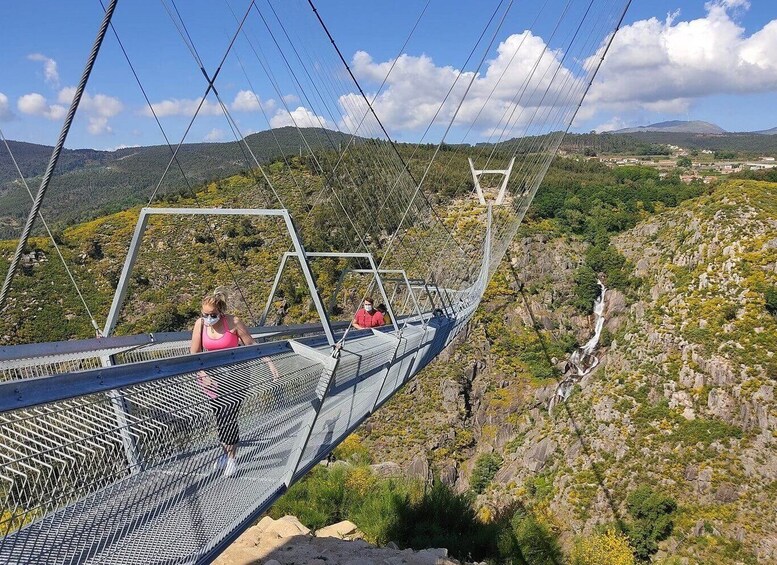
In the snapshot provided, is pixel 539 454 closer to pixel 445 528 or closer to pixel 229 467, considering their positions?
pixel 445 528

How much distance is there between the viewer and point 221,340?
9.18 ft

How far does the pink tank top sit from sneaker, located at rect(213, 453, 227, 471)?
30.2 inches

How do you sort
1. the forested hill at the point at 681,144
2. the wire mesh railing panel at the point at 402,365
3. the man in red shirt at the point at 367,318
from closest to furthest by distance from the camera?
the wire mesh railing panel at the point at 402,365, the man in red shirt at the point at 367,318, the forested hill at the point at 681,144

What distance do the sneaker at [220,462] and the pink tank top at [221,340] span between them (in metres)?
0.77

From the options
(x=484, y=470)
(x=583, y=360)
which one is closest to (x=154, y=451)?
(x=484, y=470)

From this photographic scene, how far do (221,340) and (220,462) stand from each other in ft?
2.68

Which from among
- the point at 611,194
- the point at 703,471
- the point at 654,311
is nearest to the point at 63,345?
the point at 703,471

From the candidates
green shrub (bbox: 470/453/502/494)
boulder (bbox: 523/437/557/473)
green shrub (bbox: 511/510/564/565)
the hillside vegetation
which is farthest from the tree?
green shrub (bbox: 511/510/564/565)

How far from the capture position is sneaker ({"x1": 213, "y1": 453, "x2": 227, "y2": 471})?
80.7 inches

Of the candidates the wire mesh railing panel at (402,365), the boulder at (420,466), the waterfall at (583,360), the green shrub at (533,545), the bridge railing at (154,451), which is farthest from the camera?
the waterfall at (583,360)

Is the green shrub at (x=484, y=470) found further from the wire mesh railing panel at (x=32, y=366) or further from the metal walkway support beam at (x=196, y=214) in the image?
the wire mesh railing panel at (x=32, y=366)

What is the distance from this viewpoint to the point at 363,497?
7.15 m

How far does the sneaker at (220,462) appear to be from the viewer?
205 cm

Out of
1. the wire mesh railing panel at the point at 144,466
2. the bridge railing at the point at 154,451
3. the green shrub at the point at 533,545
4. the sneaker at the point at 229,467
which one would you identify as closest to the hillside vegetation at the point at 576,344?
the green shrub at the point at 533,545
